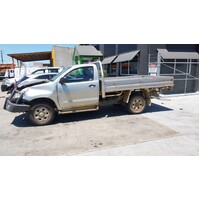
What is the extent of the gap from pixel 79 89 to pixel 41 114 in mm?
1411

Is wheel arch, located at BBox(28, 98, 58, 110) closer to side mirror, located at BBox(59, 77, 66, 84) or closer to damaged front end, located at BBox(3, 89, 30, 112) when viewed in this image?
damaged front end, located at BBox(3, 89, 30, 112)

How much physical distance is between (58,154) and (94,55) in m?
18.6

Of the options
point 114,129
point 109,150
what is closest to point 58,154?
point 109,150

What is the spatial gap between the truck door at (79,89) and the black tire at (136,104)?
51.5 inches

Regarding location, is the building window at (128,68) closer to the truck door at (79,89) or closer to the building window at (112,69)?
the building window at (112,69)

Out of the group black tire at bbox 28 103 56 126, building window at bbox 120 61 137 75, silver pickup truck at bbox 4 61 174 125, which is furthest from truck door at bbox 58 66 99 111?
building window at bbox 120 61 137 75

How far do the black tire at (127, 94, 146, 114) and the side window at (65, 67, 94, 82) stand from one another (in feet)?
5.72

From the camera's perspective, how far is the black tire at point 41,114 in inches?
204

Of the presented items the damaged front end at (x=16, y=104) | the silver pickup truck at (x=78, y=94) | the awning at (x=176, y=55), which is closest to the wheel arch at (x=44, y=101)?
the silver pickup truck at (x=78, y=94)

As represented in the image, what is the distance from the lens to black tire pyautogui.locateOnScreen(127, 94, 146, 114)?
630 centimetres

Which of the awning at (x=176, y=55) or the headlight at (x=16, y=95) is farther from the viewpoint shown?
the awning at (x=176, y=55)

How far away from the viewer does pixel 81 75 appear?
5.66m

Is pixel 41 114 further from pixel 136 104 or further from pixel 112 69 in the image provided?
pixel 112 69
